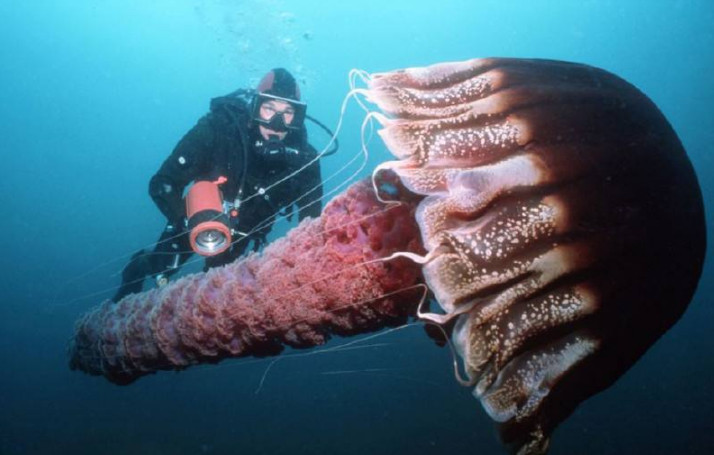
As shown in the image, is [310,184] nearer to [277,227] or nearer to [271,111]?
[271,111]

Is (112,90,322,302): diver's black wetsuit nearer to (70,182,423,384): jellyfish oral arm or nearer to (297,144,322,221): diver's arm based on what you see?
(297,144,322,221): diver's arm

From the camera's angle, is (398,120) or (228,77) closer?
(398,120)

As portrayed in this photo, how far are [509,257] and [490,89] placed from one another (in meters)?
0.76

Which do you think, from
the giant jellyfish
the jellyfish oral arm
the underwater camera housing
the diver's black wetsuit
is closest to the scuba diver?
the diver's black wetsuit

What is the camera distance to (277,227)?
21125 millimetres

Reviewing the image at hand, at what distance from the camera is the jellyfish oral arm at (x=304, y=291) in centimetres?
210

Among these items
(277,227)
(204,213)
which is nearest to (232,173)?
(204,213)

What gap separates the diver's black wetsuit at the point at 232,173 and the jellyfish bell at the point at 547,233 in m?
4.17

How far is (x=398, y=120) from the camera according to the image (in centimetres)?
180

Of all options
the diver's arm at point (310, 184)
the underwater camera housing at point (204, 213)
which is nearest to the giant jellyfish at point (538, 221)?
the underwater camera housing at point (204, 213)

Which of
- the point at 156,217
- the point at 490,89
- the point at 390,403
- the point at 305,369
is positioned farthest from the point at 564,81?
the point at 156,217

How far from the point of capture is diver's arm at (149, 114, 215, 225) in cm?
573

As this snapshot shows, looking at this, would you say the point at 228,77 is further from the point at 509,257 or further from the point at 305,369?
the point at 509,257

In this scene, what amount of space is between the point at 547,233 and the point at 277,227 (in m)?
20.1
